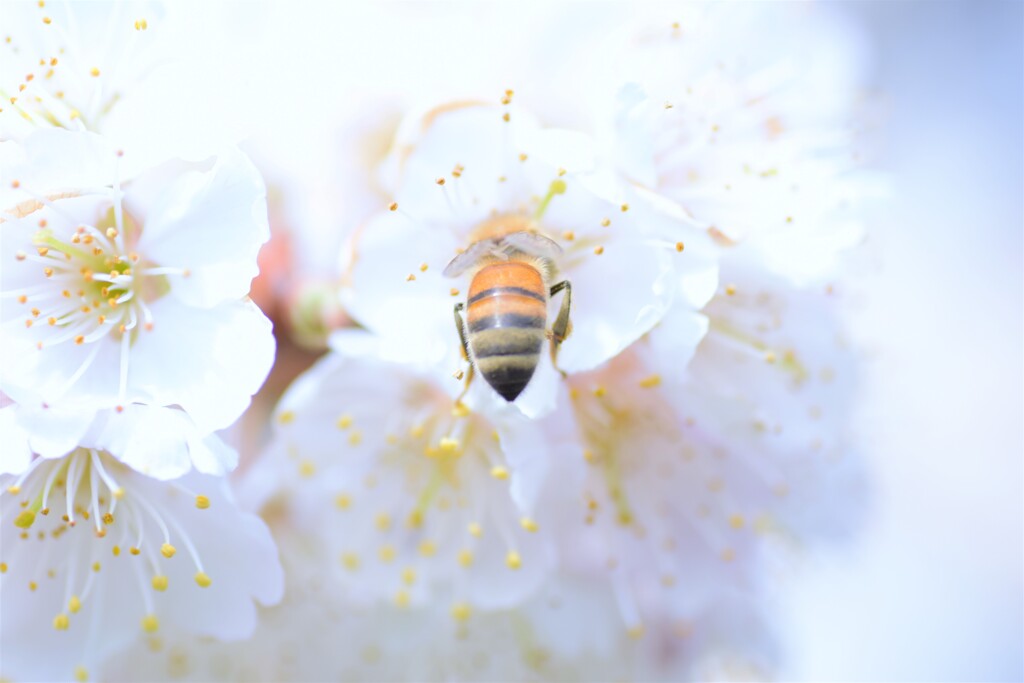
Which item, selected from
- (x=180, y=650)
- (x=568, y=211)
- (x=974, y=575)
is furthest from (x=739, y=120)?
(x=974, y=575)

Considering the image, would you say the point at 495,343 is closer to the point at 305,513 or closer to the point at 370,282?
the point at 370,282

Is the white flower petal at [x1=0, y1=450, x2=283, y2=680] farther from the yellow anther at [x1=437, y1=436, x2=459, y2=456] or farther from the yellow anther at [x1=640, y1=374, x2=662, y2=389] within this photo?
the yellow anther at [x1=640, y1=374, x2=662, y2=389]

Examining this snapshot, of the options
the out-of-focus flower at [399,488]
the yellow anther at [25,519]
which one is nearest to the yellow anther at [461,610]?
the out-of-focus flower at [399,488]

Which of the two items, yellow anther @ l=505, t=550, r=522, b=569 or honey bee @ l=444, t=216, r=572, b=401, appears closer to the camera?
honey bee @ l=444, t=216, r=572, b=401

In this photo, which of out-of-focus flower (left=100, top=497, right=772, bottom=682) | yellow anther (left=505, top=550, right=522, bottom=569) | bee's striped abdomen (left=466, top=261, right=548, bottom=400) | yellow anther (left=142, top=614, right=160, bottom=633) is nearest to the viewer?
bee's striped abdomen (left=466, top=261, right=548, bottom=400)

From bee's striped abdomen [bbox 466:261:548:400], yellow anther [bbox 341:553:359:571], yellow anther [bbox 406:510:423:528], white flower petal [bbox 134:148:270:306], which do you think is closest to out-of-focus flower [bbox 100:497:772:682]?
yellow anther [bbox 341:553:359:571]

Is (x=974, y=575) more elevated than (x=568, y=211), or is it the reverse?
(x=568, y=211)

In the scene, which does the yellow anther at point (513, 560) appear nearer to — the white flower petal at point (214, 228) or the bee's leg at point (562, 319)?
the bee's leg at point (562, 319)
